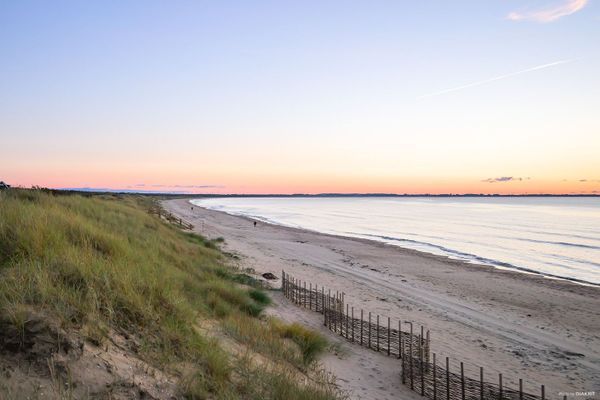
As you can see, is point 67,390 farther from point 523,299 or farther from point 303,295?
point 523,299

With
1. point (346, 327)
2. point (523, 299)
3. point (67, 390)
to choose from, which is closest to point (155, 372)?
point (67, 390)

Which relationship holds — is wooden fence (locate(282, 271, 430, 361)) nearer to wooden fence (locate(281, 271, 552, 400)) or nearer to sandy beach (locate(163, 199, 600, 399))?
wooden fence (locate(281, 271, 552, 400))

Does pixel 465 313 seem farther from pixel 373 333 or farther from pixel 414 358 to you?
pixel 414 358

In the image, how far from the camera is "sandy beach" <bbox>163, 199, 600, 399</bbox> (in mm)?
11273

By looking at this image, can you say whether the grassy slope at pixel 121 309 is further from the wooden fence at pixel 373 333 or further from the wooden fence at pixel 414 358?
the wooden fence at pixel 373 333

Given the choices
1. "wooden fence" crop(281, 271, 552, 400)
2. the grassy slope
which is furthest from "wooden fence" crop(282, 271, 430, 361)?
the grassy slope

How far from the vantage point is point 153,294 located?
23.6ft

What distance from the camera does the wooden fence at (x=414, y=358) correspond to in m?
8.90

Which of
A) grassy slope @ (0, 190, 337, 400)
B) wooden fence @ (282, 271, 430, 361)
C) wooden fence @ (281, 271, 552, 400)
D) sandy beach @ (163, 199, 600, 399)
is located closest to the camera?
grassy slope @ (0, 190, 337, 400)

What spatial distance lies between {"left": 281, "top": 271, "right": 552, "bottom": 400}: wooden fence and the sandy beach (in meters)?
0.44

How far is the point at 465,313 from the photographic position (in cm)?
1902

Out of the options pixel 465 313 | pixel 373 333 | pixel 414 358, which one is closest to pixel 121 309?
pixel 414 358

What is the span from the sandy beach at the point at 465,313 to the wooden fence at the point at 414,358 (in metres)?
0.44

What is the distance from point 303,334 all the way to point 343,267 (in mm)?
19798
